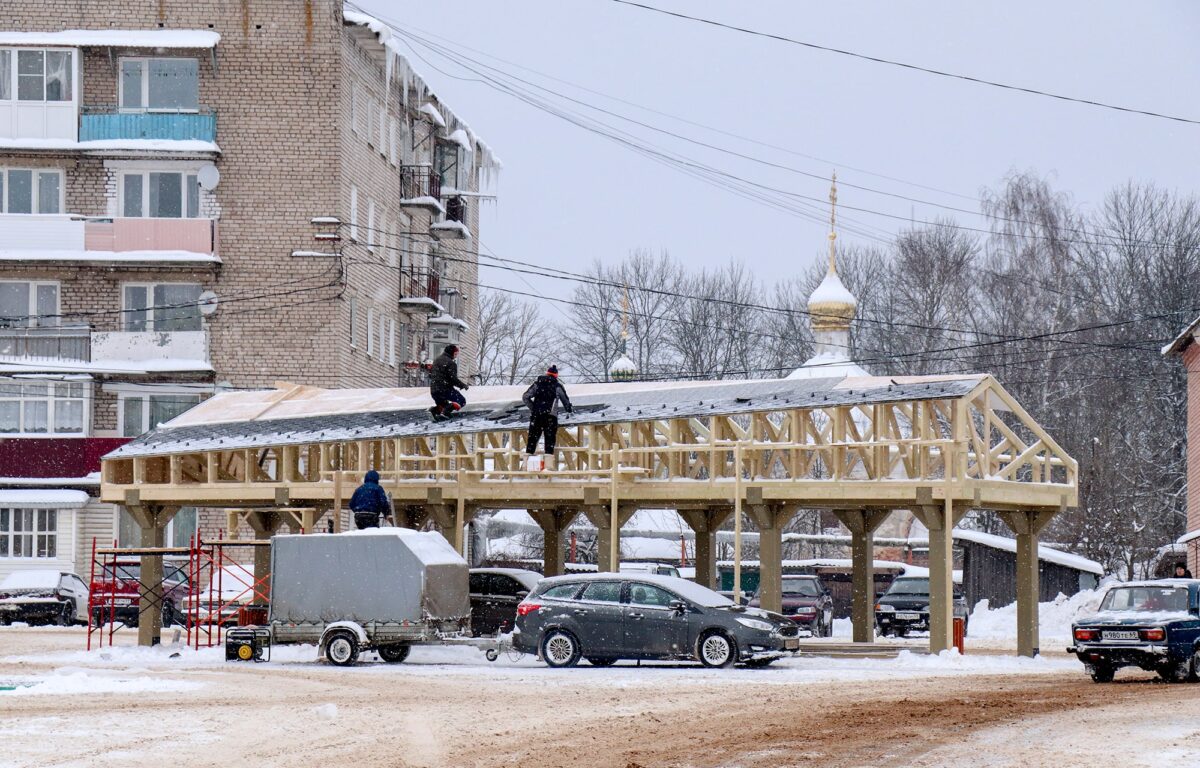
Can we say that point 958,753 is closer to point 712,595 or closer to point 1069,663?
point 712,595

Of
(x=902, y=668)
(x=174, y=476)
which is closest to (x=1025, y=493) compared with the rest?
(x=902, y=668)

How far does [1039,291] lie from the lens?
72.2 meters

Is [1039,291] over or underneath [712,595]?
over

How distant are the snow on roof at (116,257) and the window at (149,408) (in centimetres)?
369

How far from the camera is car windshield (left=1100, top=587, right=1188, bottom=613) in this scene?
27.0 meters

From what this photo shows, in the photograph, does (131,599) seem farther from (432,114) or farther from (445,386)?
(432,114)

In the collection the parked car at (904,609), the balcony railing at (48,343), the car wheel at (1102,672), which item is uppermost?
the balcony railing at (48,343)

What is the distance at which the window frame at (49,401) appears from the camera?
185 feet

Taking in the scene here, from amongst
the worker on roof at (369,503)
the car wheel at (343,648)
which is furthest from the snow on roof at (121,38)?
the car wheel at (343,648)

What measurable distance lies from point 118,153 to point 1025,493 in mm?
30813

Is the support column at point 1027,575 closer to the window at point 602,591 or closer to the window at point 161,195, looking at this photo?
the window at point 602,591

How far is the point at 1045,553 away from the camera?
55.2m

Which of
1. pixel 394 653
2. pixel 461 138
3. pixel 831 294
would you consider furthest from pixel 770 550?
pixel 461 138

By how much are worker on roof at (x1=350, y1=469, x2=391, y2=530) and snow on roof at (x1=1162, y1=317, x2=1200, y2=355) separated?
2334cm
